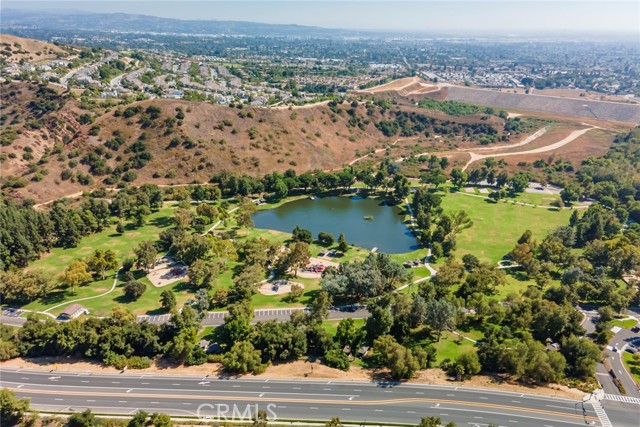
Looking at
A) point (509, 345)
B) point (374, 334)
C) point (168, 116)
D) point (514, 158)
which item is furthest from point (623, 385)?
point (168, 116)

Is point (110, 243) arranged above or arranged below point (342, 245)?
below

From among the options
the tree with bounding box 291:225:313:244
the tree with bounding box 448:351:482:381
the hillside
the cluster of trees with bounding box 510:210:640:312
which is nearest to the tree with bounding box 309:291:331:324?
the tree with bounding box 448:351:482:381

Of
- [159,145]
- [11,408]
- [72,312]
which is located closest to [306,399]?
[11,408]

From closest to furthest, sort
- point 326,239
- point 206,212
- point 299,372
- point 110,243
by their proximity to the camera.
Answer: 1. point 299,372
2. point 110,243
3. point 326,239
4. point 206,212

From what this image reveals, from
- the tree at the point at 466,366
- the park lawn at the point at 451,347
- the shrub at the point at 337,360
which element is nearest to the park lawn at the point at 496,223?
the park lawn at the point at 451,347

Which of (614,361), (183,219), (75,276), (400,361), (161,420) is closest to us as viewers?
(161,420)

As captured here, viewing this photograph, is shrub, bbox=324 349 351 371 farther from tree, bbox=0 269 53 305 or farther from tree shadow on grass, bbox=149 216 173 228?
tree shadow on grass, bbox=149 216 173 228

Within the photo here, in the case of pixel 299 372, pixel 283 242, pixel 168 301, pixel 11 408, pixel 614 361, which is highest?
pixel 283 242

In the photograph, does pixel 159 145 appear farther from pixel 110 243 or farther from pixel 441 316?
pixel 441 316
